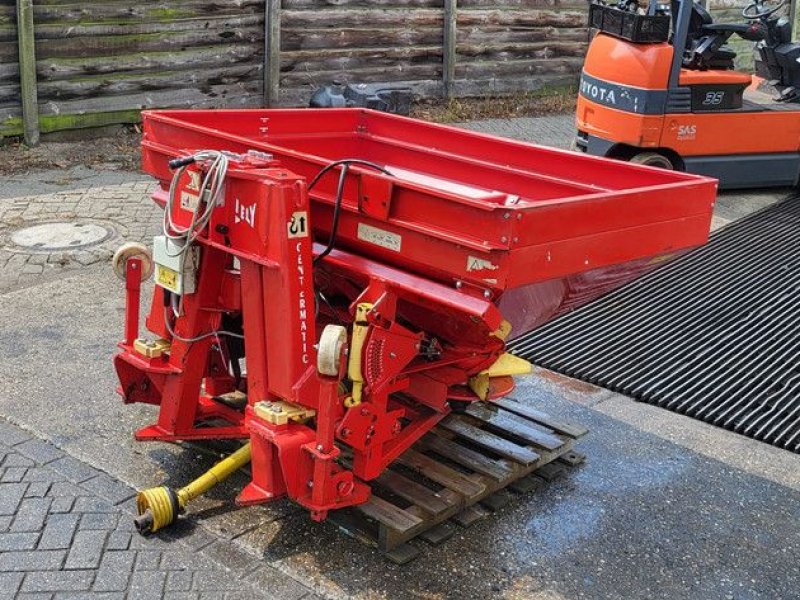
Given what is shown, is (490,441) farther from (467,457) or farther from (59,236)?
(59,236)

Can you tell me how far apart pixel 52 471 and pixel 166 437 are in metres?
0.52

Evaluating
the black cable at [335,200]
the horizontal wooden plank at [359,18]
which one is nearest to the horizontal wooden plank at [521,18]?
the horizontal wooden plank at [359,18]

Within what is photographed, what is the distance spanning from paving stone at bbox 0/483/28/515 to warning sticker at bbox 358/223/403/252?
1.75 metres

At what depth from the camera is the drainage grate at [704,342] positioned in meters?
5.58

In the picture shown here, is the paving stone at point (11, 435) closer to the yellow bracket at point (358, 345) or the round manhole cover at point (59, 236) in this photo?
the yellow bracket at point (358, 345)


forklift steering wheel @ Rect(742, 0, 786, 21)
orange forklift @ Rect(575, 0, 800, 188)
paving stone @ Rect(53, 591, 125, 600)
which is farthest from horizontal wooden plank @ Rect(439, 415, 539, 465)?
forklift steering wheel @ Rect(742, 0, 786, 21)

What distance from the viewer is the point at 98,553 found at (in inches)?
153

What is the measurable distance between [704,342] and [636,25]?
3739mm

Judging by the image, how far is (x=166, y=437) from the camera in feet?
14.5

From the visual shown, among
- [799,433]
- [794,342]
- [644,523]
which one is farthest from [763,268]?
[644,523]

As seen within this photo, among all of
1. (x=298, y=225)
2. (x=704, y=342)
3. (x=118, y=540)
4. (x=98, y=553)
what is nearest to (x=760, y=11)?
(x=704, y=342)

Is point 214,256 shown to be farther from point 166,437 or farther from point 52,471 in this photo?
point 52,471

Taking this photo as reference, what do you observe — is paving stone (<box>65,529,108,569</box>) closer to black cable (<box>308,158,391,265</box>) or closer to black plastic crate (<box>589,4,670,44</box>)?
black cable (<box>308,158,391,265</box>)

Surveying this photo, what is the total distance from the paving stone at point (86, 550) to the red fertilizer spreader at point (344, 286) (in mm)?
200
